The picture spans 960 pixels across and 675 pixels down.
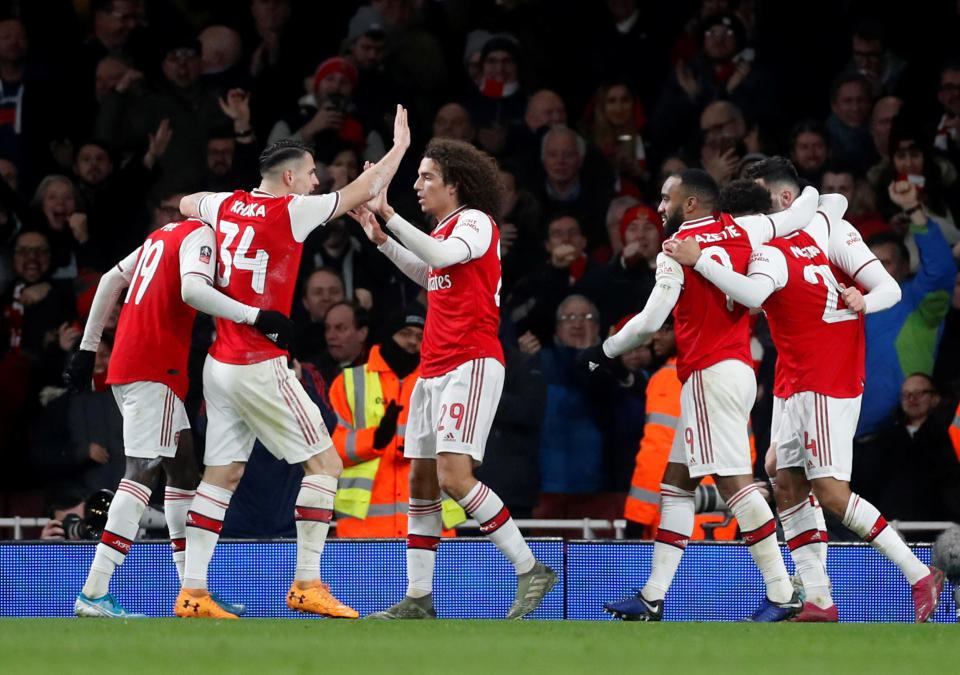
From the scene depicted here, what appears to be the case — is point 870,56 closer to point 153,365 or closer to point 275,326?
point 275,326

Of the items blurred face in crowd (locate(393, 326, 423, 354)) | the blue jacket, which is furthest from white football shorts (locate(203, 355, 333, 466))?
the blue jacket

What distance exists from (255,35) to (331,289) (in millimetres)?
3525

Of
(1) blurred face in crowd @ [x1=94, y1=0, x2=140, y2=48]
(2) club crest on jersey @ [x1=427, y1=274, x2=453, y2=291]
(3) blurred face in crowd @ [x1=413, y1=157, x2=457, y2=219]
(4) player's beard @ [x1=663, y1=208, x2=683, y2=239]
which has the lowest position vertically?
(2) club crest on jersey @ [x1=427, y1=274, x2=453, y2=291]

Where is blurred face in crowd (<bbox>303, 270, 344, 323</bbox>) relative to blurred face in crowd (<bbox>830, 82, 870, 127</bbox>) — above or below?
below

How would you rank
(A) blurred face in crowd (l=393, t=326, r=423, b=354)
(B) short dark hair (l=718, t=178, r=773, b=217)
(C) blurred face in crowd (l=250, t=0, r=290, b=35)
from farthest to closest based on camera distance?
(C) blurred face in crowd (l=250, t=0, r=290, b=35) → (A) blurred face in crowd (l=393, t=326, r=423, b=354) → (B) short dark hair (l=718, t=178, r=773, b=217)

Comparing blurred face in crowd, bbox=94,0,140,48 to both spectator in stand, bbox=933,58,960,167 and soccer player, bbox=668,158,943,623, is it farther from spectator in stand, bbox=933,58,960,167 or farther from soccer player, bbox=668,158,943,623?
soccer player, bbox=668,158,943,623

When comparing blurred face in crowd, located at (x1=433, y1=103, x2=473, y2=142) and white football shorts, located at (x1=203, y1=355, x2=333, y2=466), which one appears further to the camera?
blurred face in crowd, located at (x1=433, y1=103, x2=473, y2=142)

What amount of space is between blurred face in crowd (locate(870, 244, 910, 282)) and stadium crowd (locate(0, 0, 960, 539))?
2cm

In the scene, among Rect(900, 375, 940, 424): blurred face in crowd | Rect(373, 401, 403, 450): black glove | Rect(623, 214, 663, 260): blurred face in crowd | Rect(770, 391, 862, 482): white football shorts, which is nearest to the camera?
Rect(770, 391, 862, 482): white football shorts

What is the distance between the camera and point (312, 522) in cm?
747

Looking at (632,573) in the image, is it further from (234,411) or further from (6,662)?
(6,662)

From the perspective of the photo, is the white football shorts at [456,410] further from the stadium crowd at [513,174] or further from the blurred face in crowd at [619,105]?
the blurred face in crowd at [619,105]

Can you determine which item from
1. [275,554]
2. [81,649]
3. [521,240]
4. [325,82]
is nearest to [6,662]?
[81,649]

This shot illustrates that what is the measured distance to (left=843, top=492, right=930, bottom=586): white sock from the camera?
752 centimetres
